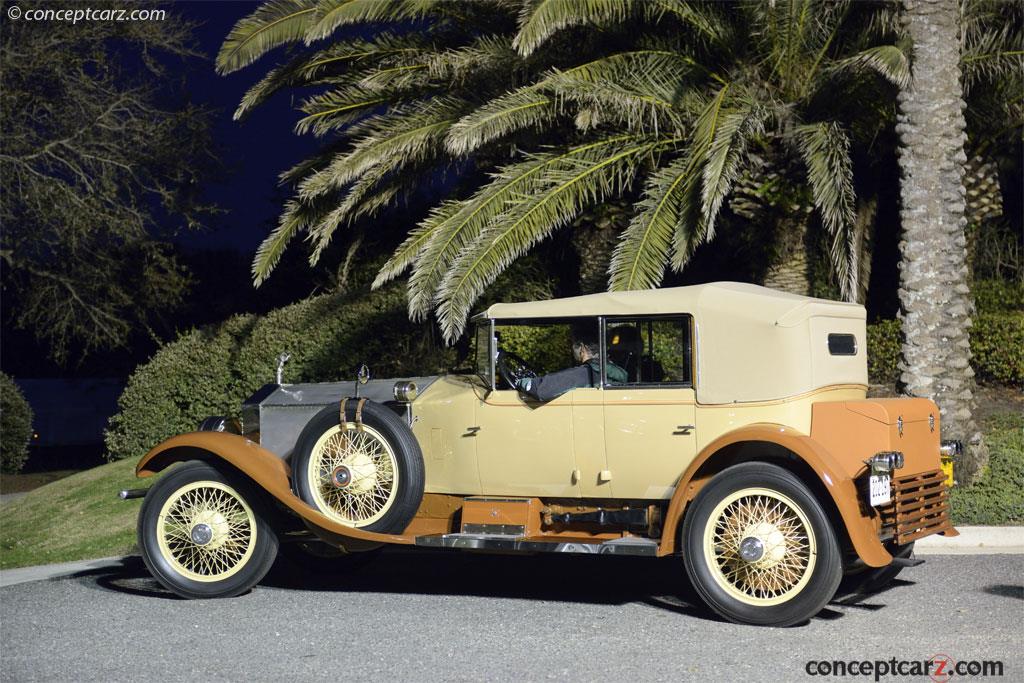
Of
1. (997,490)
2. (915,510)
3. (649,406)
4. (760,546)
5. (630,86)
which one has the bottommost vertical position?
(997,490)

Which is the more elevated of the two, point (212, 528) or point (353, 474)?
point (353, 474)

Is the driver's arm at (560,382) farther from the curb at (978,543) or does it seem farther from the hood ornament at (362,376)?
the curb at (978,543)

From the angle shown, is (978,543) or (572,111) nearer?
(978,543)

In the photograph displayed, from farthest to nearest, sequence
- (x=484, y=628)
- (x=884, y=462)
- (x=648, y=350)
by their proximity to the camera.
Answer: (x=648, y=350) < (x=484, y=628) < (x=884, y=462)

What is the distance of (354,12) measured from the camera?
11.8 m

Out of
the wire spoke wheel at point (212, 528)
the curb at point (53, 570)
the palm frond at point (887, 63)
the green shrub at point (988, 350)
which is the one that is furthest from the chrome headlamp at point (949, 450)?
the curb at point (53, 570)

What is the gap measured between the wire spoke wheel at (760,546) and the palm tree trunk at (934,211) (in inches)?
183

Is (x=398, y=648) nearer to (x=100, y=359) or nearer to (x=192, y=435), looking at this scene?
(x=192, y=435)

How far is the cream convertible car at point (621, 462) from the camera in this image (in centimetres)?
624

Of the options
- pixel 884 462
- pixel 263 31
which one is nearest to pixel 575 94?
pixel 263 31

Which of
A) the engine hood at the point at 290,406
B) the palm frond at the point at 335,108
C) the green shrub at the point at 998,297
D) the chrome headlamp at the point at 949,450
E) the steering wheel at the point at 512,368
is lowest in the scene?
the chrome headlamp at the point at 949,450

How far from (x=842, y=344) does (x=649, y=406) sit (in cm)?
135

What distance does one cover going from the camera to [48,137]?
16.6 m

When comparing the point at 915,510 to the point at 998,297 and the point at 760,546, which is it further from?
the point at 998,297
